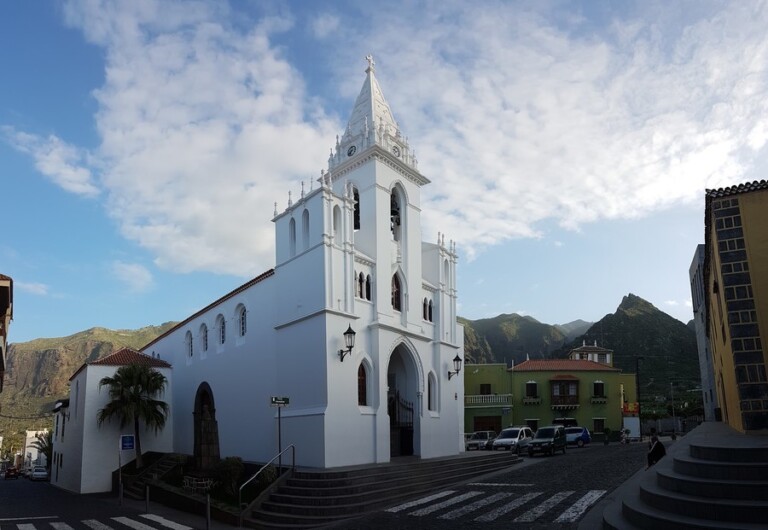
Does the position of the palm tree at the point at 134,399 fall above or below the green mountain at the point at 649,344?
below

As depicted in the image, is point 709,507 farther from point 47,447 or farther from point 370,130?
point 47,447

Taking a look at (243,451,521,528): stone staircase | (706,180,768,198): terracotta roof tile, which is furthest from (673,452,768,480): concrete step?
(243,451,521,528): stone staircase

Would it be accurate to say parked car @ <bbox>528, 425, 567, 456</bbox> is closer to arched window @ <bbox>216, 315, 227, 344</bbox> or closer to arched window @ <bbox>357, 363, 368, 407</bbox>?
arched window @ <bbox>357, 363, 368, 407</bbox>

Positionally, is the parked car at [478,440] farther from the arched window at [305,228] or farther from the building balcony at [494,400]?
the arched window at [305,228]

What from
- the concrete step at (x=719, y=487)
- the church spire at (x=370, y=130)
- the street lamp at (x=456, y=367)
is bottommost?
the concrete step at (x=719, y=487)

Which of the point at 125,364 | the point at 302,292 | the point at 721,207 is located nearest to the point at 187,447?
the point at 125,364

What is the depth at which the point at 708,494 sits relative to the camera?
9586 millimetres

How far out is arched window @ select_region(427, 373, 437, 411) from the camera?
87.1 feet

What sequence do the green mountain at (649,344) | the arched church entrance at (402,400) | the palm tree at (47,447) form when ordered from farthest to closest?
the green mountain at (649,344) → the palm tree at (47,447) → the arched church entrance at (402,400)

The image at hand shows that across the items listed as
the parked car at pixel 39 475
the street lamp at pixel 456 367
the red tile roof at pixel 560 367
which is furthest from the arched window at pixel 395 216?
the parked car at pixel 39 475

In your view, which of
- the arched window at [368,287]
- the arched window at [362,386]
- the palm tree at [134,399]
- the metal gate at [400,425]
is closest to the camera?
the arched window at [362,386]

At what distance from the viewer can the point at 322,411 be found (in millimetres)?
21359

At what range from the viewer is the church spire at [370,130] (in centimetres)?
2611

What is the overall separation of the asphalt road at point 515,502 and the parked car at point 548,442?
786 cm
